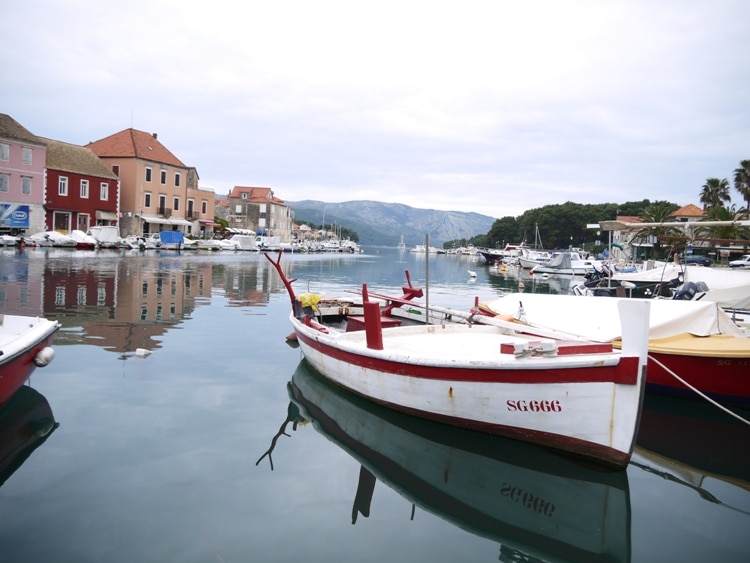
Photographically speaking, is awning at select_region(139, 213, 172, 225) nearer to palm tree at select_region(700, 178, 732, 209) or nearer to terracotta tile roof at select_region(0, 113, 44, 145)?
terracotta tile roof at select_region(0, 113, 44, 145)

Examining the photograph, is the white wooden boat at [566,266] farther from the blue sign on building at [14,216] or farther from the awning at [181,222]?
the blue sign on building at [14,216]

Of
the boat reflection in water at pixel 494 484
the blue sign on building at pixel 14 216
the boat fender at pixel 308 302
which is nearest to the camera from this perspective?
the boat reflection in water at pixel 494 484

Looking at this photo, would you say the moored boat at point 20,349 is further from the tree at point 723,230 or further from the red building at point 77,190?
the red building at point 77,190

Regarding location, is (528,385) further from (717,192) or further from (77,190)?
(717,192)

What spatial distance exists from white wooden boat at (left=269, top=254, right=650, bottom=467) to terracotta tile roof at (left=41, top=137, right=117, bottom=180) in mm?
56632

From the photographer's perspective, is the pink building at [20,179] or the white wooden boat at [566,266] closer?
the pink building at [20,179]

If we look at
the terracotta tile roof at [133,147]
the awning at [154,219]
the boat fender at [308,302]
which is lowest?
the boat fender at [308,302]

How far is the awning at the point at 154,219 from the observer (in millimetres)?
65188

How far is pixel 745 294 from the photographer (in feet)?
49.9

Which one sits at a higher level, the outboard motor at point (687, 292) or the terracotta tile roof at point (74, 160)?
the terracotta tile roof at point (74, 160)

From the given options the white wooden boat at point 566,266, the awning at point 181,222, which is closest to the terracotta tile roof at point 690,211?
the white wooden boat at point 566,266

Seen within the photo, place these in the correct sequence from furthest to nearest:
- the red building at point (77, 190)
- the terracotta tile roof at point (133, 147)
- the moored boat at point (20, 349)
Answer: the terracotta tile roof at point (133, 147), the red building at point (77, 190), the moored boat at point (20, 349)

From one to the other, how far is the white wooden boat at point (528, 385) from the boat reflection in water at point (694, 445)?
1.31 metres

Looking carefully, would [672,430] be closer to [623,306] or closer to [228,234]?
[623,306]
